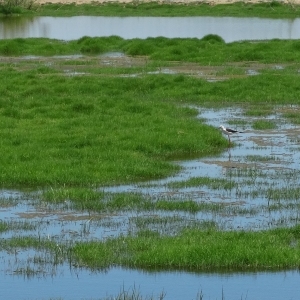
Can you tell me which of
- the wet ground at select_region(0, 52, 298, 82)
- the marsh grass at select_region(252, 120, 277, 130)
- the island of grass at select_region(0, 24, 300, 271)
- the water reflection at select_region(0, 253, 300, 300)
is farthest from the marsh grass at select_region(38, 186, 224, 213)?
the wet ground at select_region(0, 52, 298, 82)

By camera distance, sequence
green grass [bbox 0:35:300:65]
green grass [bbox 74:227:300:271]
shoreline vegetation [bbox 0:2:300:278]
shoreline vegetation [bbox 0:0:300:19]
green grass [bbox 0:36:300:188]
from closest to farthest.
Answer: green grass [bbox 74:227:300:271]
shoreline vegetation [bbox 0:2:300:278]
green grass [bbox 0:36:300:188]
green grass [bbox 0:35:300:65]
shoreline vegetation [bbox 0:0:300:19]

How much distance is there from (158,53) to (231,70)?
16.6ft

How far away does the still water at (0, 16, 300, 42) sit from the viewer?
136 ft

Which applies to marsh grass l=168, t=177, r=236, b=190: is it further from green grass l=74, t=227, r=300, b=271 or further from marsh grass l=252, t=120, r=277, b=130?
marsh grass l=252, t=120, r=277, b=130

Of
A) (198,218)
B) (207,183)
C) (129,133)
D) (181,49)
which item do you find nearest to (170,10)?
(181,49)

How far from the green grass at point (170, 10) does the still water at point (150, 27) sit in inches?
73.2

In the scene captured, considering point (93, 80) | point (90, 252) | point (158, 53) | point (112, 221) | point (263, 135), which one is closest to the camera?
point (90, 252)

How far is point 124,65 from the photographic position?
27.8 m

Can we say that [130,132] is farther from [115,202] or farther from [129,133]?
[115,202]

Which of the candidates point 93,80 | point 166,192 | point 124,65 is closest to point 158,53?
point 124,65

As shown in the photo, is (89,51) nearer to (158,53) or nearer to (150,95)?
(158,53)

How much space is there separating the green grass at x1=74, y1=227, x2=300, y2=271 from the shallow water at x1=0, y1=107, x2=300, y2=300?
15cm

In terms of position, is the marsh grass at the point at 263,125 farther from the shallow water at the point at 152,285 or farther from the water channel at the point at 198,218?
the shallow water at the point at 152,285

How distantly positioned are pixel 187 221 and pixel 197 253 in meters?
1.58
